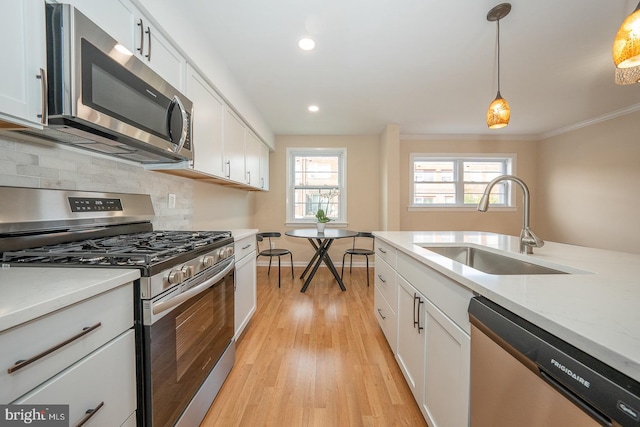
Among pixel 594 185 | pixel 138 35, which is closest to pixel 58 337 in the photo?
pixel 138 35

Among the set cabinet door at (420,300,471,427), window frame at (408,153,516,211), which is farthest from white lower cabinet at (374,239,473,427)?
→ window frame at (408,153,516,211)

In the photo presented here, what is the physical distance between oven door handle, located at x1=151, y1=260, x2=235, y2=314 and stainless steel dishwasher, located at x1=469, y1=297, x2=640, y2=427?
1092 millimetres

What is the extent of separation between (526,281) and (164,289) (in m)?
1.27

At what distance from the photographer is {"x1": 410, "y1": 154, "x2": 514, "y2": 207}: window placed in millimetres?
4727

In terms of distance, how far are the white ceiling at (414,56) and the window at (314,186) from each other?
3.49 ft

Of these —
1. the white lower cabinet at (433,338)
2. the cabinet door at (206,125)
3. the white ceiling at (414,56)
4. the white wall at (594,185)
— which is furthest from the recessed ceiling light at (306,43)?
the white wall at (594,185)

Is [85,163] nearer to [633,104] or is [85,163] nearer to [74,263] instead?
[74,263]

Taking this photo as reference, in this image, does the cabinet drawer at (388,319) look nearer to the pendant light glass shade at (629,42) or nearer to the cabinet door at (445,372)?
the cabinet door at (445,372)

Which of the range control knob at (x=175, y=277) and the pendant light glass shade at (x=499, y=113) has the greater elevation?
the pendant light glass shade at (x=499, y=113)

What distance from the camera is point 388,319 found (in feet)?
6.24

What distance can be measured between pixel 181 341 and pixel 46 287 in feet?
1.85

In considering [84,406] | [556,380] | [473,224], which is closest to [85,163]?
[84,406]

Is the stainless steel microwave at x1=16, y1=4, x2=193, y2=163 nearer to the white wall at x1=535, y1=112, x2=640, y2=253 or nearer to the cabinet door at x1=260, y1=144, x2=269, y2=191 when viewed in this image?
the cabinet door at x1=260, y1=144, x2=269, y2=191

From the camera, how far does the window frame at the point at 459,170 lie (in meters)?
4.68
